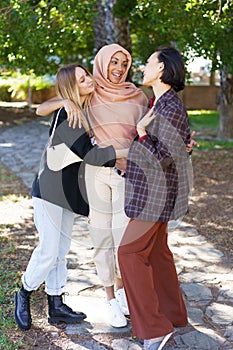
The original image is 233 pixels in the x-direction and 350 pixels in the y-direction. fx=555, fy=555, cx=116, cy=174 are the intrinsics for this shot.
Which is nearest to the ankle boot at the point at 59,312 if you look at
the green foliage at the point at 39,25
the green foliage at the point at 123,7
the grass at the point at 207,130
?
the green foliage at the point at 39,25

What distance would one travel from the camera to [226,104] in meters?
11.3

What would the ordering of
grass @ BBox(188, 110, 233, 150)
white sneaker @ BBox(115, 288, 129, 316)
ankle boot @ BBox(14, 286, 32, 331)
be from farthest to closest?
grass @ BBox(188, 110, 233, 150) → white sneaker @ BBox(115, 288, 129, 316) → ankle boot @ BBox(14, 286, 32, 331)

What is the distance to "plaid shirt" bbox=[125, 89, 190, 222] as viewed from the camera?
297cm

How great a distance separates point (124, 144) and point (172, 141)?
0.46 meters

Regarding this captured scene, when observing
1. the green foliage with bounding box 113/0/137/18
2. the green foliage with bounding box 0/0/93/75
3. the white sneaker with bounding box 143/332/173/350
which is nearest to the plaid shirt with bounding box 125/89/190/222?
the white sneaker with bounding box 143/332/173/350

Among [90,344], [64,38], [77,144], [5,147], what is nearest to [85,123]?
[77,144]

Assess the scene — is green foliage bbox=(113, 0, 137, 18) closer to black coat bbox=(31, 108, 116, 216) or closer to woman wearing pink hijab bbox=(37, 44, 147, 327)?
woman wearing pink hijab bbox=(37, 44, 147, 327)

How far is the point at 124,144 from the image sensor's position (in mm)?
3348

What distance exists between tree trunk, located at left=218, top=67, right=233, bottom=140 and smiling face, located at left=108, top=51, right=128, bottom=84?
25.4 ft

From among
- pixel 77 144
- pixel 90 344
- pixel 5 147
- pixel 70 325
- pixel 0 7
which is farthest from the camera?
pixel 5 147

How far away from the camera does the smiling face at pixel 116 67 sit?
3381 millimetres

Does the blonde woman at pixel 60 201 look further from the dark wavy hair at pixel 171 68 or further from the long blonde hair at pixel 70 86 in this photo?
the dark wavy hair at pixel 171 68

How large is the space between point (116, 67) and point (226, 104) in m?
8.22

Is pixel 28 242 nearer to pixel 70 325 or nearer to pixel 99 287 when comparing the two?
pixel 99 287
